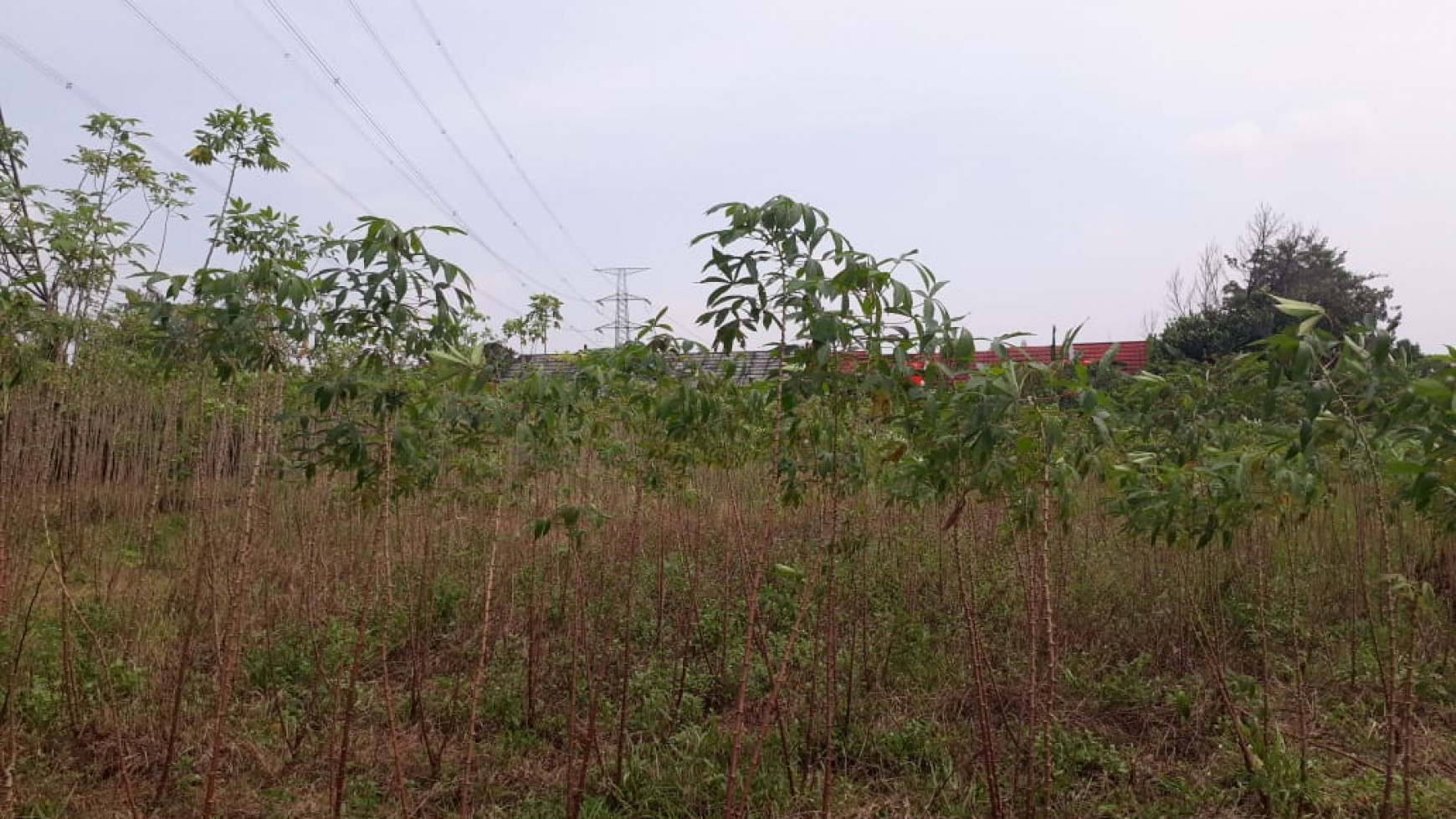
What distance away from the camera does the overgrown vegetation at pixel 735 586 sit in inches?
79.7

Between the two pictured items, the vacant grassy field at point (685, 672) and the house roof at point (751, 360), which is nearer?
the house roof at point (751, 360)

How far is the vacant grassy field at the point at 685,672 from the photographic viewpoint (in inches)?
105

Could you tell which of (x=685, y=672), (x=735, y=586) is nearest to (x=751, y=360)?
(x=685, y=672)

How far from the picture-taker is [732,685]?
3.87 meters

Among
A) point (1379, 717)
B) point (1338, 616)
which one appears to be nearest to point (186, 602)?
point (1379, 717)

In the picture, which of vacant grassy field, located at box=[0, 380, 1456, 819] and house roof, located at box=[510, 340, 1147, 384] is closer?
house roof, located at box=[510, 340, 1147, 384]

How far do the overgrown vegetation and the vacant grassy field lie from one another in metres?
0.03

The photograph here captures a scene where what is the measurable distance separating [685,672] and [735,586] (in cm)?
167

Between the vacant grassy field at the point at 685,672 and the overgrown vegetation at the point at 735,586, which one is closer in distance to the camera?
the overgrown vegetation at the point at 735,586

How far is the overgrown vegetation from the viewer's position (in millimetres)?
2025

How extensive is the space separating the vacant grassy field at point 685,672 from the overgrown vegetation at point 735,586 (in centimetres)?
3

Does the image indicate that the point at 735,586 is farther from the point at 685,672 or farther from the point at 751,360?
the point at 751,360

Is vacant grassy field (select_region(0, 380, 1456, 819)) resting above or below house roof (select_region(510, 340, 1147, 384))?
below

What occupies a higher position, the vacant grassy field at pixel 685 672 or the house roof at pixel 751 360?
the house roof at pixel 751 360
